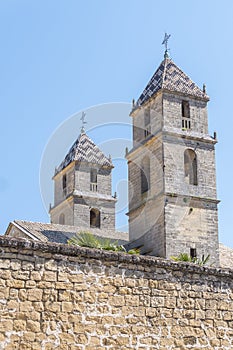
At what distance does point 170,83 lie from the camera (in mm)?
31594

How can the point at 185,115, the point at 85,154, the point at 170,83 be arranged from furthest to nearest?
the point at 85,154 < the point at 185,115 < the point at 170,83

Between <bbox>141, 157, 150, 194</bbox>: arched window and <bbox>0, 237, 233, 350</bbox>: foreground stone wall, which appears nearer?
<bbox>0, 237, 233, 350</bbox>: foreground stone wall

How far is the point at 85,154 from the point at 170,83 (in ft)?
39.5

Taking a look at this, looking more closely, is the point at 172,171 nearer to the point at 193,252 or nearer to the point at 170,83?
the point at 193,252

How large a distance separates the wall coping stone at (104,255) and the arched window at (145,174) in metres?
21.7

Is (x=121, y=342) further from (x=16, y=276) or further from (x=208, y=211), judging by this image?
(x=208, y=211)

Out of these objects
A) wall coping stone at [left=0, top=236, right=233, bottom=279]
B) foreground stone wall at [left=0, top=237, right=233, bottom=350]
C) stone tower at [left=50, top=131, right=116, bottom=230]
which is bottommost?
foreground stone wall at [left=0, top=237, right=233, bottom=350]

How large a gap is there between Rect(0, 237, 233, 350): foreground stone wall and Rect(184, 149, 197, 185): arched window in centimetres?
2150

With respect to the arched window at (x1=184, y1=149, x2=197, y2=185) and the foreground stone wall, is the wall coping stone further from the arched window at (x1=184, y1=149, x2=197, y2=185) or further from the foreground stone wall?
the arched window at (x1=184, y1=149, x2=197, y2=185)

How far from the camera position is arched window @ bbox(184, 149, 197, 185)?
102ft

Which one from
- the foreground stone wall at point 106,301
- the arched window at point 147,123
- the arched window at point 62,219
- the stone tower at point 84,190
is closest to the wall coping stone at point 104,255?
the foreground stone wall at point 106,301

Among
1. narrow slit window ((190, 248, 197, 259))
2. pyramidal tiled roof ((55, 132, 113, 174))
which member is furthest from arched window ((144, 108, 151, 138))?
pyramidal tiled roof ((55, 132, 113, 174))

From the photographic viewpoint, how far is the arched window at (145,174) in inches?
1230

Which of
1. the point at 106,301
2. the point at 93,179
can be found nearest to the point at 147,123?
the point at 93,179
